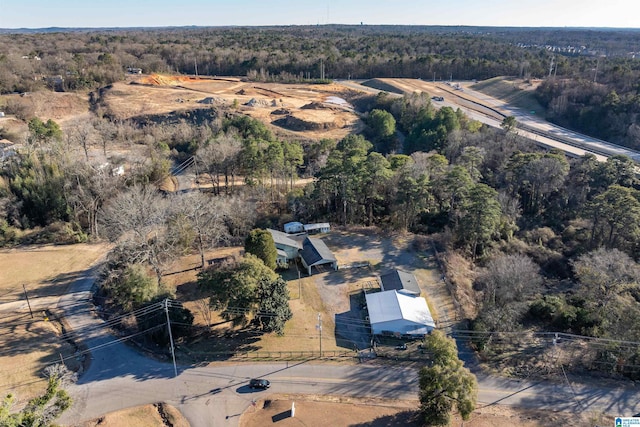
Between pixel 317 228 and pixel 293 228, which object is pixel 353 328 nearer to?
pixel 317 228

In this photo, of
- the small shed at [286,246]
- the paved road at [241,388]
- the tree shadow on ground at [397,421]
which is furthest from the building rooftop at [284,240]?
the tree shadow on ground at [397,421]

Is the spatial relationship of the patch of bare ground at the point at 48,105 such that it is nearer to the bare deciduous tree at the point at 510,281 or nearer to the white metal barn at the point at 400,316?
the white metal barn at the point at 400,316

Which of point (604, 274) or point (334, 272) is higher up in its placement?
point (604, 274)

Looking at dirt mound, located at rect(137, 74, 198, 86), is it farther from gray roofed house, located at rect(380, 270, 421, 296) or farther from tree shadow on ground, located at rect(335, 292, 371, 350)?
tree shadow on ground, located at rect(335, 292, 371, 350)

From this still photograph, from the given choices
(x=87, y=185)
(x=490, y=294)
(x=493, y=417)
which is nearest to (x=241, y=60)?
(x=87, y=185)

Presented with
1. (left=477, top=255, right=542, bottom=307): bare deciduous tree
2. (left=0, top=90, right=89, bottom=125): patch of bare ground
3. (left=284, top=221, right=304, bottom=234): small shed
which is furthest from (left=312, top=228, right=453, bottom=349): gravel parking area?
(left=0, top=90, right=89, bottom=125): patch of bare ground

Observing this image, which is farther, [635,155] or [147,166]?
[635,155]

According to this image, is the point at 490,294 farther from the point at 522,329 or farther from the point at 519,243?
the point at 519,243
